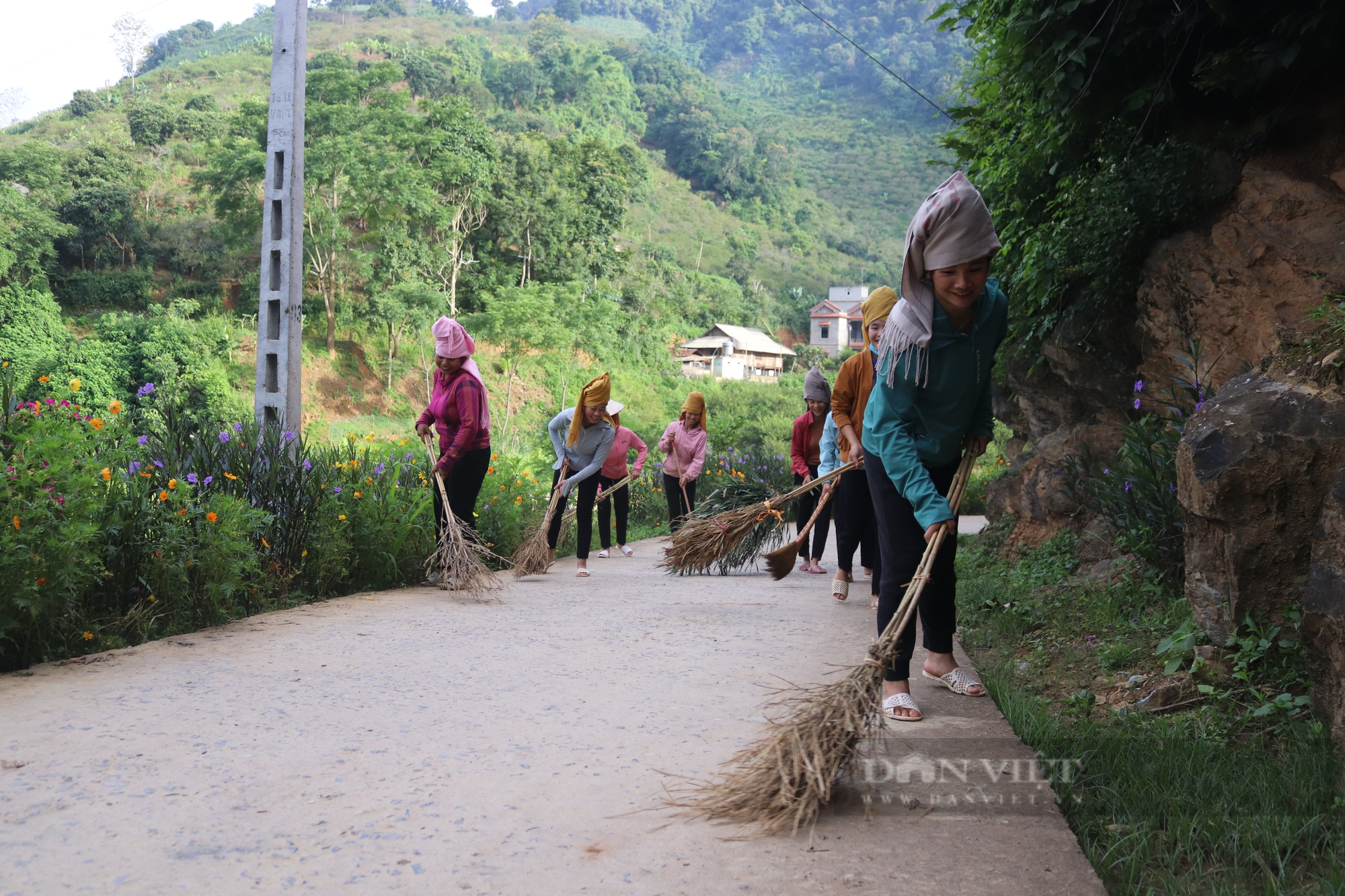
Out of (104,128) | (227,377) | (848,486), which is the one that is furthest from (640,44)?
(848,486)

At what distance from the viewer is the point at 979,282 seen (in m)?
3.56

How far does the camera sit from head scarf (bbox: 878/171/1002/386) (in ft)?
11.3

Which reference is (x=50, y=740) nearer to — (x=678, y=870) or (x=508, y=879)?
(x=508, y=879)

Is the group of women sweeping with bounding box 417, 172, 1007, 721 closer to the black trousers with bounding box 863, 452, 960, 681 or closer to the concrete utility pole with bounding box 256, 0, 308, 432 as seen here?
the black trousers with bounding box 863, 452, 960, 681

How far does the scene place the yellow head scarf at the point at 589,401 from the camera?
8.62 meters

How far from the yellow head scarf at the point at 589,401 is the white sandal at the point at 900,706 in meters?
5.27

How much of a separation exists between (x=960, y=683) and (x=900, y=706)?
1.81 feet

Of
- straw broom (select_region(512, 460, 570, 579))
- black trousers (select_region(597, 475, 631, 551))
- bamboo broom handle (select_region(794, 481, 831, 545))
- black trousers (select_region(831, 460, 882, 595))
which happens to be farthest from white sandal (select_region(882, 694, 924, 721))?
black trousers (select_region(597, 475, 631, 551))

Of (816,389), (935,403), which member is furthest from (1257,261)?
(816,389)

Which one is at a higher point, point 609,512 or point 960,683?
point 609,512

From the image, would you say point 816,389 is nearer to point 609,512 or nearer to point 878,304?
point 878,304

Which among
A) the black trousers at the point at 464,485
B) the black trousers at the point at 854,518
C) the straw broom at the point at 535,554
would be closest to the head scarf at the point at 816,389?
the black trousers at the point at 854,518

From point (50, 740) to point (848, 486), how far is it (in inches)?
191

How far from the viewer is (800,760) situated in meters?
2.79
